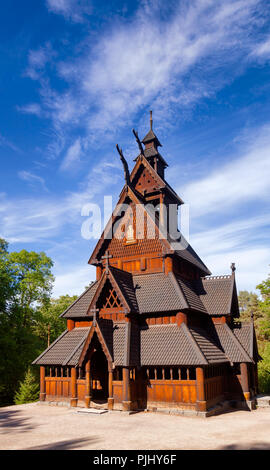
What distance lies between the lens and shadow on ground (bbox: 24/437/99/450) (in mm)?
12273

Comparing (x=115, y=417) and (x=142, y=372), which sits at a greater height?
(x=142, y=372)

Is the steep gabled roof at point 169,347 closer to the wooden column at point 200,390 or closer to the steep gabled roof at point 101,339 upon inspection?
the wooden column at point 200,390

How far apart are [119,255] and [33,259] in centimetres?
2301

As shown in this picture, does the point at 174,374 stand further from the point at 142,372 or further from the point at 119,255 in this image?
the point at 119,255

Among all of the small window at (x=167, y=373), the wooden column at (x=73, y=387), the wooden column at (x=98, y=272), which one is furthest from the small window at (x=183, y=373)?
the wooden column at (x=98, y=272)

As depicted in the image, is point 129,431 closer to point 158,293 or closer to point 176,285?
point 158,293

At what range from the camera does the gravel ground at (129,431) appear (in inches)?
501

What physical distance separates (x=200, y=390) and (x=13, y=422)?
9.81 meters

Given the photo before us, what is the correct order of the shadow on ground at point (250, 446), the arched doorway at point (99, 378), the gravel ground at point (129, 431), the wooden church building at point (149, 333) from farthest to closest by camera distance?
the arched doorway at point (99, 378), the wooden church building at point (149, 333), the gravel ground at point (129, 431), the shadow on ground at point (250, 446)

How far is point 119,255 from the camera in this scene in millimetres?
26797

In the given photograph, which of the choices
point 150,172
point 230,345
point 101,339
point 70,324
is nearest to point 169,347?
point 101,339

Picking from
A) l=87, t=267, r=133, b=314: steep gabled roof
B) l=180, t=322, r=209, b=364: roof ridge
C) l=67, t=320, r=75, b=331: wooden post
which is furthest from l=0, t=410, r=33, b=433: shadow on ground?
l=180, t=322, r=209, b=364: roof ridge

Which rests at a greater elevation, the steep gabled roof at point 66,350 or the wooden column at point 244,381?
the steep gabled roof at point 66,350
